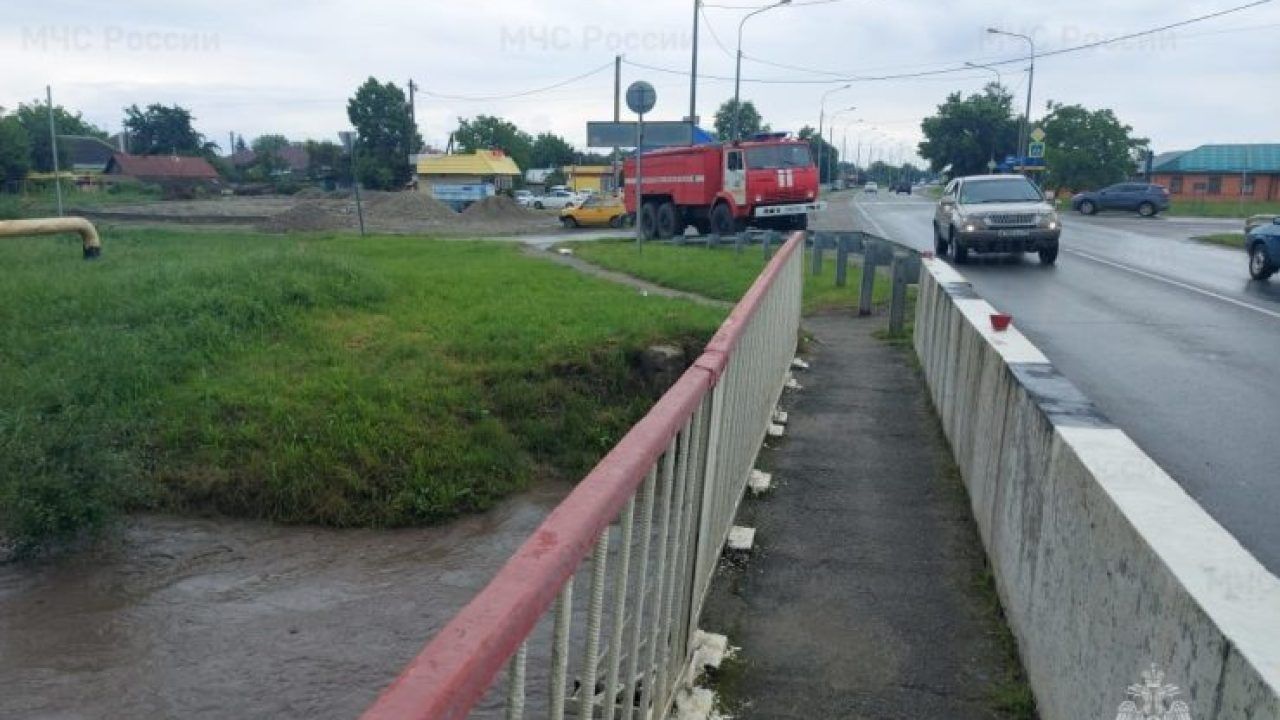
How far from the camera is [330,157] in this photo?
3971 inches

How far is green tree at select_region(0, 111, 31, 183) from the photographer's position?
5874 centimetres

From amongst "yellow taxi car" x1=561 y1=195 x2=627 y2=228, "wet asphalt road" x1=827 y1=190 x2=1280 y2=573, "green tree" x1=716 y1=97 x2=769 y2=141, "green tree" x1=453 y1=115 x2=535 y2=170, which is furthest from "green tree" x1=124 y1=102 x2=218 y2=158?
"wet asphalt road" x1=827 y1=190 x2=1280 y2=573

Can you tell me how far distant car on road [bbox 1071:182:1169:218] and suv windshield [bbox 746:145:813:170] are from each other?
2526cm

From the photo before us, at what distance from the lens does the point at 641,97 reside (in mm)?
18797

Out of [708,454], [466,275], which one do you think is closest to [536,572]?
[708,454]

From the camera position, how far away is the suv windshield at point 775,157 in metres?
26.8

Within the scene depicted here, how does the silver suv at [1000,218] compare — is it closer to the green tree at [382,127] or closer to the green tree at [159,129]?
the green tree at [382,127]

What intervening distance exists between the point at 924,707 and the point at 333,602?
4544mm

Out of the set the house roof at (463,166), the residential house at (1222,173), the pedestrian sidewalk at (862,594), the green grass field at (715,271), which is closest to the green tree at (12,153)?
the house roof at (463,166)

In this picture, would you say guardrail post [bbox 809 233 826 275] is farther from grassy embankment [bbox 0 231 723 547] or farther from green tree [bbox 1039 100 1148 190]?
green tree [bbox 1039 100 1148 190]

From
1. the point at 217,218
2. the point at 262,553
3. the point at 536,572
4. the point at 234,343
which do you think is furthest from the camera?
the point at 217,218

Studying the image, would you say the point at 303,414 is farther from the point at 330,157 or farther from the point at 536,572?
the point at 330,157

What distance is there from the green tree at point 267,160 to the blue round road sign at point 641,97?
92.6 meters

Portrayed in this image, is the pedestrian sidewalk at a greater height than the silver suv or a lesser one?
lesser
